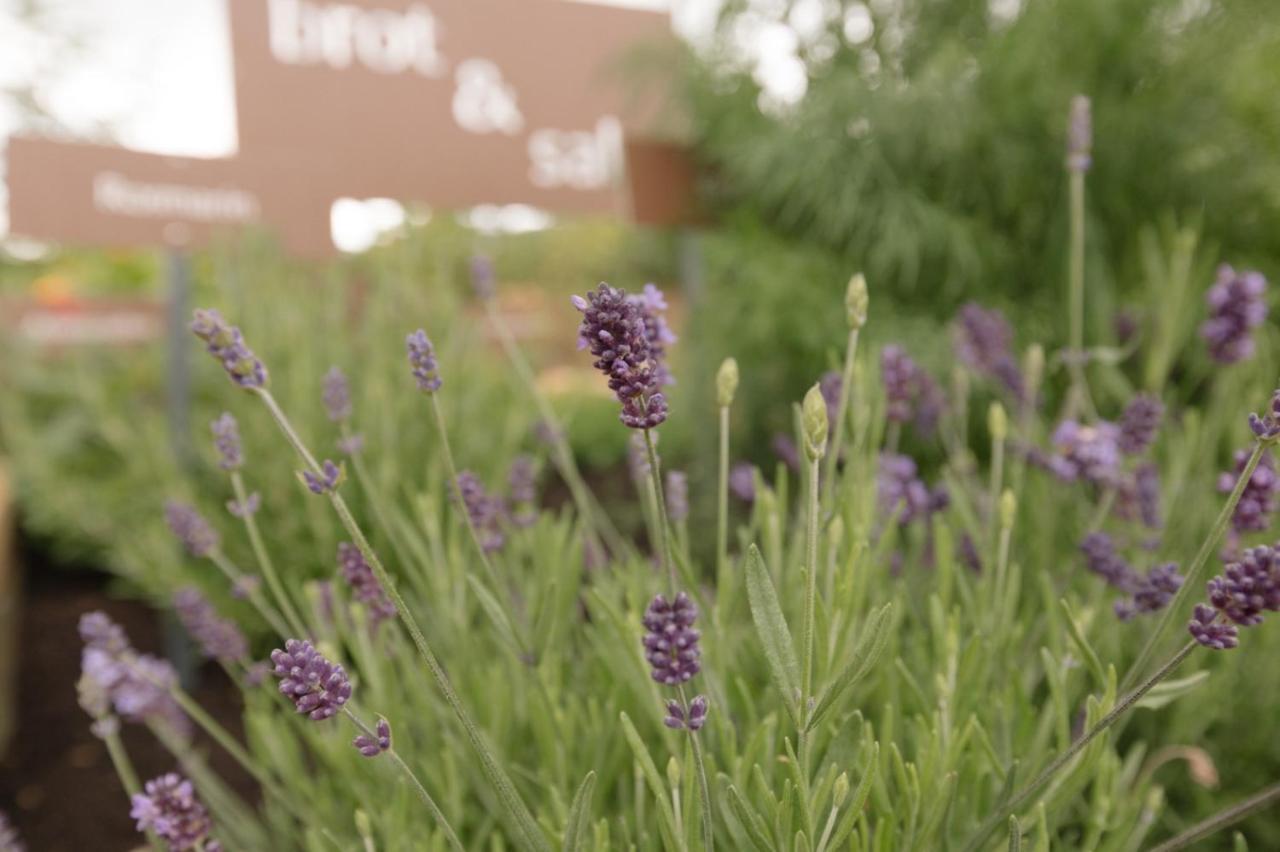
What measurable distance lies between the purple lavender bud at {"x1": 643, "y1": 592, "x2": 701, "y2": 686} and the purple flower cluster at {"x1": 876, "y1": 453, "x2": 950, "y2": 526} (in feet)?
2.32

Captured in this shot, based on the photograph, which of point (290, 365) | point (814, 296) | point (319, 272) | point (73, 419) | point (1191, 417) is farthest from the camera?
point (73, 419)

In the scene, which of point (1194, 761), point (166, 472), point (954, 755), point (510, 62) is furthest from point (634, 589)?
point (510, 62)

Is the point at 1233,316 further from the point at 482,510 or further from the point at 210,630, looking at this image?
the point at 210,630

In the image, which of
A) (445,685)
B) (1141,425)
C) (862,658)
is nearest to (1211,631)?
(862,658)

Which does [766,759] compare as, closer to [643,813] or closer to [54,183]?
[643,813]

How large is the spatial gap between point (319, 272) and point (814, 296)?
5.32 ft

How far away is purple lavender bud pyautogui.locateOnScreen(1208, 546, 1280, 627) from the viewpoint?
586mm

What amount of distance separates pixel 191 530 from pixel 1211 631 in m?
1.03

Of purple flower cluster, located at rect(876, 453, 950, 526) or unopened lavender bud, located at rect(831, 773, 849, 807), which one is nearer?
unopened lavender bud, located at rect(831, 773, 849, 807)

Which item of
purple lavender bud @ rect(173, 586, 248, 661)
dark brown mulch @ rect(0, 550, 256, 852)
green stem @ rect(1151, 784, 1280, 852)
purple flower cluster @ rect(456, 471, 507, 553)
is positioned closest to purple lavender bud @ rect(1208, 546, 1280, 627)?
green stem @ rect(1151, 784, 1280, 852)

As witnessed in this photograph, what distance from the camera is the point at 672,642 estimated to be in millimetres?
649

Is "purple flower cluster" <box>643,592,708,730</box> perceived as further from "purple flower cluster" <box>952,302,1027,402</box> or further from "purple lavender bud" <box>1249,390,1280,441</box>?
"purple flower cluster" <box>952,302,1027,402</box>

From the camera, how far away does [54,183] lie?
2602 mm

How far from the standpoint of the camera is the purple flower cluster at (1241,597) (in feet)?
1.93
